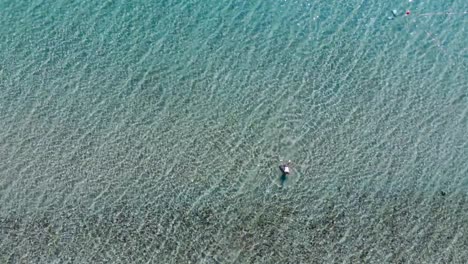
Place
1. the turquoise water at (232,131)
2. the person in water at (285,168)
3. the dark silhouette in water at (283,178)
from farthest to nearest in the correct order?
the person in water at (285,168), the dark silhouette in water at (283,178), the turquoise water at (232,131)

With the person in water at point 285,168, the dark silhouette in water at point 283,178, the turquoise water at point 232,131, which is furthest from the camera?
the person in water at point 285,168

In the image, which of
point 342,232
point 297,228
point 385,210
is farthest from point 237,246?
point 385,210

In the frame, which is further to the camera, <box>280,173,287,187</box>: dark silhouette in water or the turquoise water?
<box>280,173,287,187</box>: dark silhouette in water

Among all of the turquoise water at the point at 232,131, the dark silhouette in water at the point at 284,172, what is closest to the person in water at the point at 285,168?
the dark silhouette in water at the point at 284,172

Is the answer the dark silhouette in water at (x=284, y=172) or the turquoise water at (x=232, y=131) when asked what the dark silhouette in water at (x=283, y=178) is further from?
the turquoise water at (x=232, y=131)

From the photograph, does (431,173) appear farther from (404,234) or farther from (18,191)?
(18,191)

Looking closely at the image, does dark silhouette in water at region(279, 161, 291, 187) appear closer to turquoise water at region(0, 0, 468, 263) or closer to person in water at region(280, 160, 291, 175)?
person in water at region(280, 160, 291, 175)

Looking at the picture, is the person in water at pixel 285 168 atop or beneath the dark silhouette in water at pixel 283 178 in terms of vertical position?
atop

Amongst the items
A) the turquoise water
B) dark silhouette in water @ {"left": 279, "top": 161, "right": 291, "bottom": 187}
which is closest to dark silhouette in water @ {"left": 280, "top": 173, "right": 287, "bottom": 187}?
dark silhouette in water @ {"left": 279, "top": 161, "right": 291, "bottom": 187}

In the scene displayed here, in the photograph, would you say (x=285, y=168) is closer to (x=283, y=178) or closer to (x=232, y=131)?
(x=283, y=178)
